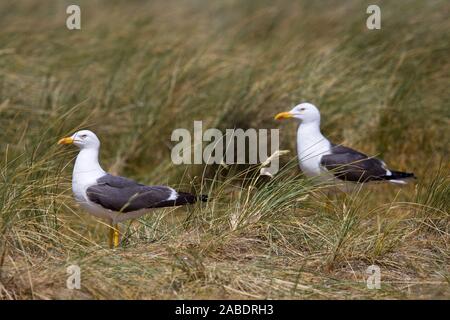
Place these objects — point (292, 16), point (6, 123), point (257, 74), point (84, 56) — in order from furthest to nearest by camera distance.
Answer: point (292, 16), point (84, 56), point (257, 74), point (6, 123)

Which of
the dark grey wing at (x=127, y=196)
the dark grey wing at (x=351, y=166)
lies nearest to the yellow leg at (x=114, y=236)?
the dark grey wing at (x=127, y=196)

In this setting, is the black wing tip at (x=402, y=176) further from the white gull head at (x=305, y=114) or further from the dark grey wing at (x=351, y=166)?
the white gull head at (x=305, y=114)

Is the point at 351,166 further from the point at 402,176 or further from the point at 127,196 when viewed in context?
the point at 127,196

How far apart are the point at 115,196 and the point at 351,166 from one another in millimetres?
2085

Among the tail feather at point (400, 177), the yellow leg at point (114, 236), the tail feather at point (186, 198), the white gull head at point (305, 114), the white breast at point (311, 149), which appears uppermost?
the white gull head at point (305, 114)

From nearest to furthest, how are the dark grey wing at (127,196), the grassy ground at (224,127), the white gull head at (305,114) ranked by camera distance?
1. the grassy ground at (224,127)
2. the dark grey wing at (127,196)
3. the white gull head at (305,114)

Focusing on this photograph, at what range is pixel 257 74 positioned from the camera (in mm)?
9383

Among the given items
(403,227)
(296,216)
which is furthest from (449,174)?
(296,216)

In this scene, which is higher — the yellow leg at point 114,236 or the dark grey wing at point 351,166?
the dark grey wing at point 351,166

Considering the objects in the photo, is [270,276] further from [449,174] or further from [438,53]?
[438,53]

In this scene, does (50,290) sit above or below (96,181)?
below

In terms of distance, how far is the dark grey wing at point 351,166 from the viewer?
7004 millimetres

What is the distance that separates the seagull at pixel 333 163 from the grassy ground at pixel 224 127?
252 millimetres

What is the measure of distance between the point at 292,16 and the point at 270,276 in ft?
23.0
